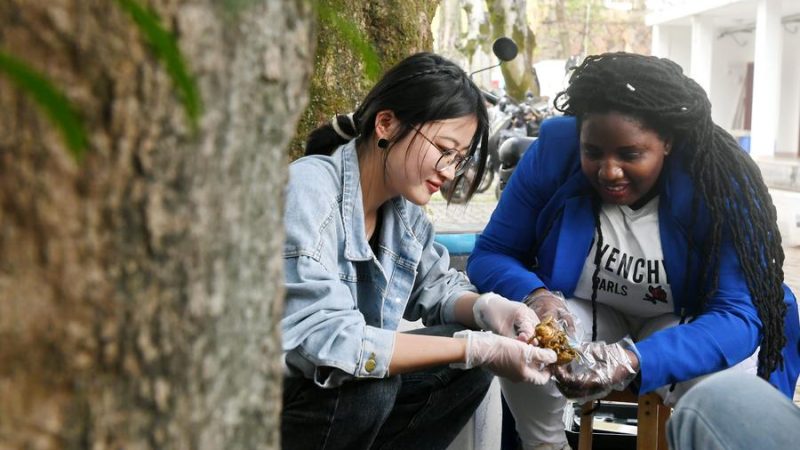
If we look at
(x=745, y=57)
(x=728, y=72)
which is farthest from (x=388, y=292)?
(x=745, y=57)

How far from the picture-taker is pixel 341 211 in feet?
7.54

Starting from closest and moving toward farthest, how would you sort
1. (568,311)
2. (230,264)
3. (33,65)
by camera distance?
1. (33,65)
2. (230,264)
3. (568,311)

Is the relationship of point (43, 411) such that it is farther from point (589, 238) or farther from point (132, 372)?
point (589, 238)

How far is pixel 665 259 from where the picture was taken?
2.62 metres

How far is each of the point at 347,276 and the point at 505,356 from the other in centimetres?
39

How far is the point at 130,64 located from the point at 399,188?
1.74 meters

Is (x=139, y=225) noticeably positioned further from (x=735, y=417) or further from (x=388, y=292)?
(x=388, y=292)

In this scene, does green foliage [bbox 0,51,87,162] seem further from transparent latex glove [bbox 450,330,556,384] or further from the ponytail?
the ponytail

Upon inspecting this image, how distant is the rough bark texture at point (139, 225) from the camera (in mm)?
642

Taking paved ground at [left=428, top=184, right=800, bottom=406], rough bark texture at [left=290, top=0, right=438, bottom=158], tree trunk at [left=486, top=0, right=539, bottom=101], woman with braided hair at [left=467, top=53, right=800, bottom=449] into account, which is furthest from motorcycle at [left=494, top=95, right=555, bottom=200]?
woman with braided hair at [left=467, top=53, right=800, bottom=449]

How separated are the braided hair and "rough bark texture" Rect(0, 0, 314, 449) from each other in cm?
187

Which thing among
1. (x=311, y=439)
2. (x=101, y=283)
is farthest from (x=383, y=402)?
(x=101, y=283)

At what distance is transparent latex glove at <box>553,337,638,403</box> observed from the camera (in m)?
2.37

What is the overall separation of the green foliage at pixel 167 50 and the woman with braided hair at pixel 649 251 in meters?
1.85
